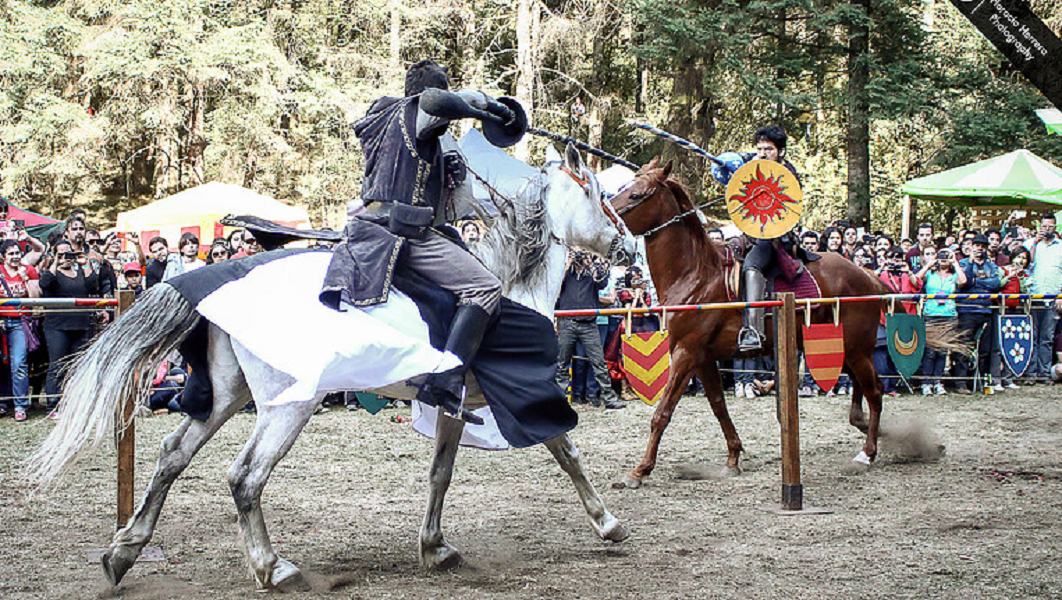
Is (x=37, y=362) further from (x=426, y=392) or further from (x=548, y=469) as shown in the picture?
(x=426, y=392)

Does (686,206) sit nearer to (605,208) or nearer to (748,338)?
(748,338)

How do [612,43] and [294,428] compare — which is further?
[612,43]

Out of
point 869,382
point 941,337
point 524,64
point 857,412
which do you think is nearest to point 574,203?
point 869,382

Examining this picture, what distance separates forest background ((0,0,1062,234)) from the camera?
63.1 feet

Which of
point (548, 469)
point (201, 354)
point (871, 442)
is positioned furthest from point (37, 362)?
point (871, 442)

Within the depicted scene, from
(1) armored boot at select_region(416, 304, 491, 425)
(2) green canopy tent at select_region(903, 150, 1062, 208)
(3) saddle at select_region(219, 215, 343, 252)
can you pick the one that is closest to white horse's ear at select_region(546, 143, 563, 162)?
(1) armored boot at select_region(416, 304, 491, 425)

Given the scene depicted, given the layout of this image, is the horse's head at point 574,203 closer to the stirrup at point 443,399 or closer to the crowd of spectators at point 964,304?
the stirrup at point 443,399

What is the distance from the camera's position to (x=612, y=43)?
26203 millimetres

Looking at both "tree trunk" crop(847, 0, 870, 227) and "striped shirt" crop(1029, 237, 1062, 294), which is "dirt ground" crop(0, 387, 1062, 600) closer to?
"striped shirt" crop(1029, 237, 1062, 294)

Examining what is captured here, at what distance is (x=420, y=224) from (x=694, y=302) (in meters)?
3.65

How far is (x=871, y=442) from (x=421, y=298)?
15.2ft

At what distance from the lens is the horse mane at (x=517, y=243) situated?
17.3 feet

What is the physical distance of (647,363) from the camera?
7062mm

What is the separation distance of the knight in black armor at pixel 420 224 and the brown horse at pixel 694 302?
2995mm
